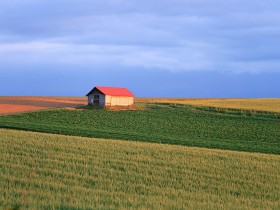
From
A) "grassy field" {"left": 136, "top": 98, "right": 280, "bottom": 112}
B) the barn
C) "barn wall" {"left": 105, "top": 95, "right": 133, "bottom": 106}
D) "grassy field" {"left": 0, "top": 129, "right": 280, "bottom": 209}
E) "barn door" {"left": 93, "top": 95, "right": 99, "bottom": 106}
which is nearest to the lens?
"grassy field" {"left": 0, "top": 129, "right": 280, "bottom": 209}

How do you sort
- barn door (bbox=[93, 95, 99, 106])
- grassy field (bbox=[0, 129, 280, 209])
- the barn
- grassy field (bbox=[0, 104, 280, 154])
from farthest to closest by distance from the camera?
1. barn door (bbox=[93, 95, 99, 106])
2. the barn
3. grassy field (bbox=[0, 104, 280, 154])
4. grassy field (bbox=[0, 129, 280, 209])

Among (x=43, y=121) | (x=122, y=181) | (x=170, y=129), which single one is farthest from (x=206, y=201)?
(x=43, y=121)

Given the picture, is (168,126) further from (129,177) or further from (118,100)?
(129,177)

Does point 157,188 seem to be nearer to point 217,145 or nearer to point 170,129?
point 217,145

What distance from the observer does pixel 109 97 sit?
67500 millimetres

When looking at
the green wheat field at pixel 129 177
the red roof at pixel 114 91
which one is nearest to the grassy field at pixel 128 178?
the green wheat field at pixel 129 177

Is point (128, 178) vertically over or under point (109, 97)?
under

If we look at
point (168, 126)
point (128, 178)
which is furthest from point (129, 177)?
point (168, 126)

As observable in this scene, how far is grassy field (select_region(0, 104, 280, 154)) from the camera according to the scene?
39.1 m

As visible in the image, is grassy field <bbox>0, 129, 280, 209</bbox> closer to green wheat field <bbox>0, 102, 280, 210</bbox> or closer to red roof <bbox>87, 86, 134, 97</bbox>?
green wheat field <bbox>0, 102, 280, 210</bbox>

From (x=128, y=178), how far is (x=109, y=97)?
50.6 m

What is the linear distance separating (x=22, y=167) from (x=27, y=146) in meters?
6.03

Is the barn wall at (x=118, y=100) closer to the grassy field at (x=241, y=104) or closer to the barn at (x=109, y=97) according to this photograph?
the barn at (x=109, y=97)

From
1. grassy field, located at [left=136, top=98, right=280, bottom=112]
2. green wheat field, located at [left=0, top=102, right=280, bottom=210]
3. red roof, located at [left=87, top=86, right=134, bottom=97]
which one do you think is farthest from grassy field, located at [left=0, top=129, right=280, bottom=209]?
grassy field, located at [left=136, top=98, right=280, bottom=112]
